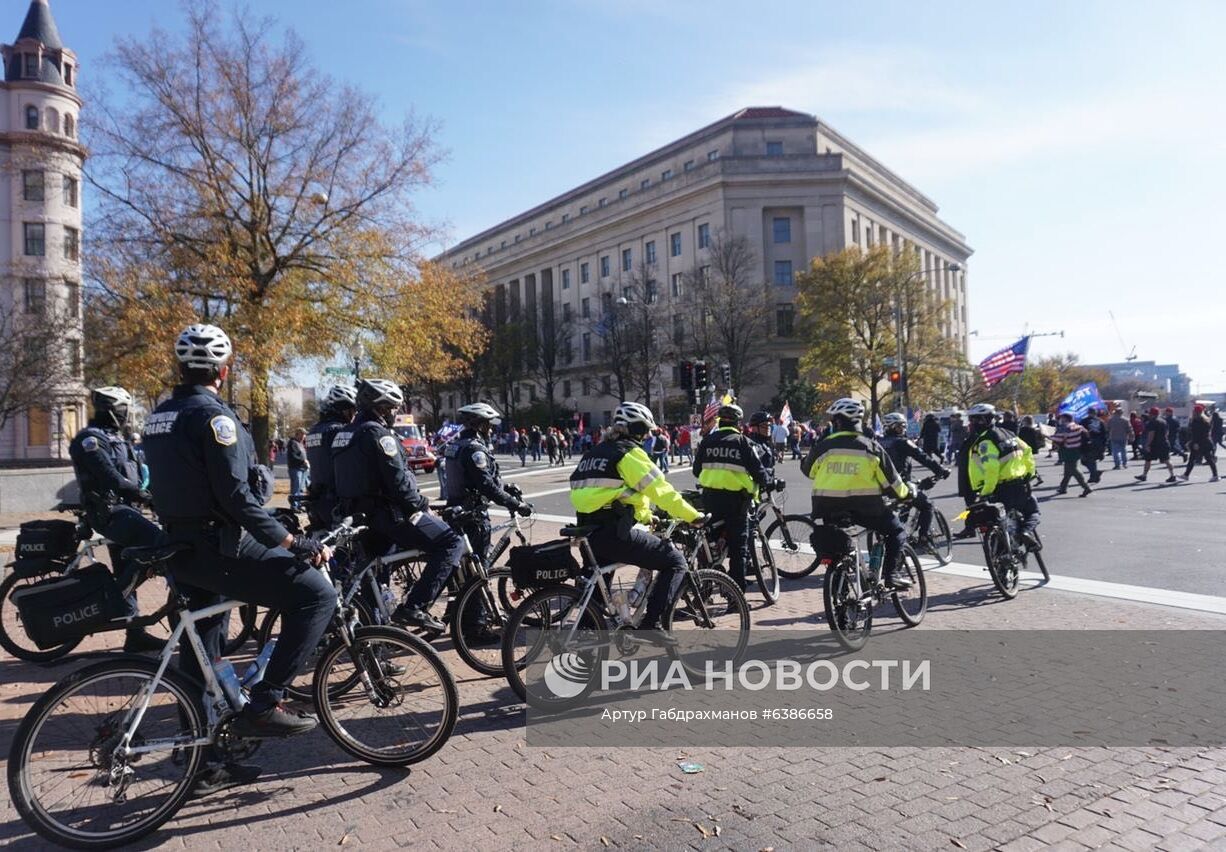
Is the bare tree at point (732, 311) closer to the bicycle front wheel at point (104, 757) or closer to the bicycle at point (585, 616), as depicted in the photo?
the bicycle at point (585, 616)

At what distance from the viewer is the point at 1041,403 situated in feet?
248

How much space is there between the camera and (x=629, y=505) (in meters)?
5.38

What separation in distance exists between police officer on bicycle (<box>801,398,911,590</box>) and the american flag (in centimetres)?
3088

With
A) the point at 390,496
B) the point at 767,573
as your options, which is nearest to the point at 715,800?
the point at 390,496

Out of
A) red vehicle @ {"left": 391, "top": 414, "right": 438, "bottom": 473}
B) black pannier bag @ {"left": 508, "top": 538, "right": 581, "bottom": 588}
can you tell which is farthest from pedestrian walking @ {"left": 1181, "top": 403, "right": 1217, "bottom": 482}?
red vehicle @ {"left": 391, "top": 414, "right": 438, "bottom": 473}

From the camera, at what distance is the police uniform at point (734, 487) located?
773 centimetres

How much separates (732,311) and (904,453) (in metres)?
42.1

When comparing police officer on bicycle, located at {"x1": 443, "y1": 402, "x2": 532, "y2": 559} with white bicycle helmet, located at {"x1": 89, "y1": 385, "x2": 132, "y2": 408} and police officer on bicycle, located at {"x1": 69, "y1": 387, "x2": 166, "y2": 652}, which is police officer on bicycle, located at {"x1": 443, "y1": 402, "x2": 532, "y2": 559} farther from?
white bicycle helmet, located at {"x1": 89, "y1": 385, "x2": 132, "y2": 408}

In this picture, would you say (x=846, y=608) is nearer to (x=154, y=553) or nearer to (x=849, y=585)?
(x=849, y=585)

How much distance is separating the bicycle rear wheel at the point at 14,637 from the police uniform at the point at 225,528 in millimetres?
3556

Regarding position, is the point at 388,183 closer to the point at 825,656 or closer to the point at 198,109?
the point at 198,109

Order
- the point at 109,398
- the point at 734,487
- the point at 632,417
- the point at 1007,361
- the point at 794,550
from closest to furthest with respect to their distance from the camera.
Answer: the point at 632,417 → the point at 109,398 → the point at 734,487 → the point at 794,550 → the point at 1007,361

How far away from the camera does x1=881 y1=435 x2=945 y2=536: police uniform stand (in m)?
8.92

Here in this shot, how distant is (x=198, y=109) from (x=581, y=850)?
23.1 metres
